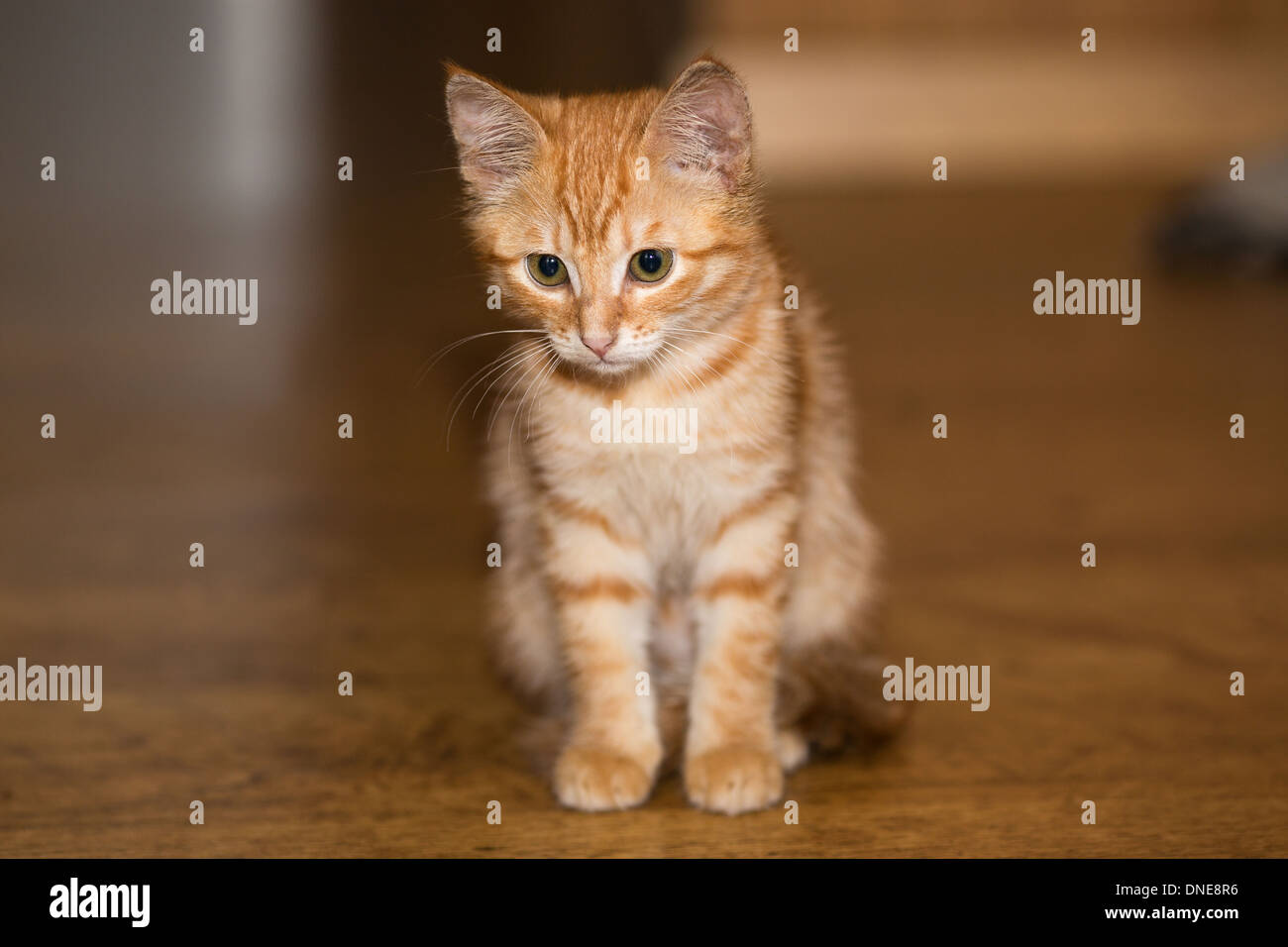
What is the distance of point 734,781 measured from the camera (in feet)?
5.26

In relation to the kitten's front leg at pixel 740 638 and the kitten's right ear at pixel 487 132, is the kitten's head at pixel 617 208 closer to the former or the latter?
the kitten's right ear at pixel 487 132

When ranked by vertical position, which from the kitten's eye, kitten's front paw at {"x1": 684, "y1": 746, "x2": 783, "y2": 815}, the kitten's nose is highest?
the kitten's eye

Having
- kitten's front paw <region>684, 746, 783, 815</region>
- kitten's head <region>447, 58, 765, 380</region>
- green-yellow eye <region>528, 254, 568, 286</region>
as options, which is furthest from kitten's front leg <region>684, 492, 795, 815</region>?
green-yellow eye <region>528, 254, 568, 286</region>

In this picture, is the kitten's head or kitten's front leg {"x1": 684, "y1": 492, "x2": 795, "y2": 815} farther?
kitten's front leg {"x1": 684, "y1": 492, "x2": 795, "y2": 815}

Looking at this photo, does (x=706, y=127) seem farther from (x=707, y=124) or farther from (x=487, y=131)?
(x=487, y=131)

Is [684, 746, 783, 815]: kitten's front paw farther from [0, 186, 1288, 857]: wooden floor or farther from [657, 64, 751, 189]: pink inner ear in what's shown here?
[657, 64, 751, 189]: pink inner ear

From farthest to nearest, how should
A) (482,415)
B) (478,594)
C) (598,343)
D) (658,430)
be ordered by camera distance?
(482,415) < (478,594) < (658,430) < (598,343)

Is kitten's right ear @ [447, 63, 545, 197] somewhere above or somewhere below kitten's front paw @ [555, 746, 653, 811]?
above

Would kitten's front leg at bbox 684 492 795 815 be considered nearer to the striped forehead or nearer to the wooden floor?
the wooden floor

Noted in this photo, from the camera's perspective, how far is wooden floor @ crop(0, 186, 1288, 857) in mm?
1607

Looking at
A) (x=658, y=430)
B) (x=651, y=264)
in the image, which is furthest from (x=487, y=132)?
(x=658, y=430)

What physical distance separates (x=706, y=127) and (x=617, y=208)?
131 millimetres

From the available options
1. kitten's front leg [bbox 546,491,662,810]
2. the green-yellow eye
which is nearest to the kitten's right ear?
the green-yellow eye

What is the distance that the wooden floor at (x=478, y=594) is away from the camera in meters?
1.61
